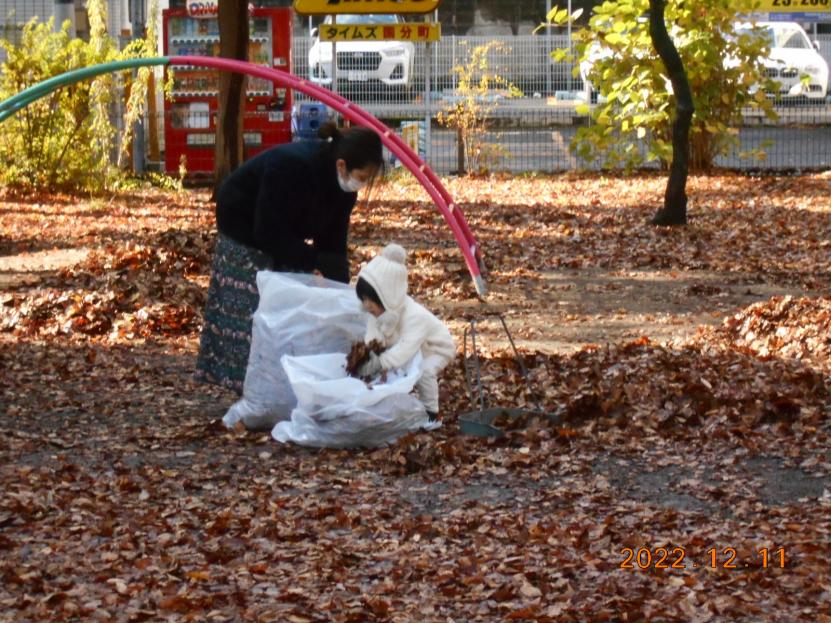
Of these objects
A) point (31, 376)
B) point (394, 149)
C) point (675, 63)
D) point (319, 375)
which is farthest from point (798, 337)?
point (675, 63)

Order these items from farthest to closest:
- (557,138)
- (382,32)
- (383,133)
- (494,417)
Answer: (557,138)
(382,32)
(383,133)
(494,417)

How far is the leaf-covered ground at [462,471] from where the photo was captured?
5.02 metres

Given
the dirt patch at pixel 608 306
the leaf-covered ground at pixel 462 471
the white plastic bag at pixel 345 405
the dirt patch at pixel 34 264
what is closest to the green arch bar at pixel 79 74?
the leaf-covered ground at pixel 462 471

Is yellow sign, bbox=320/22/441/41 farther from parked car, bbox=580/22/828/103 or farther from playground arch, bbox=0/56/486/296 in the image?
playground arch, bbox=0/56/486/296

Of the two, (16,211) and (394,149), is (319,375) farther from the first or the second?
(16,211)

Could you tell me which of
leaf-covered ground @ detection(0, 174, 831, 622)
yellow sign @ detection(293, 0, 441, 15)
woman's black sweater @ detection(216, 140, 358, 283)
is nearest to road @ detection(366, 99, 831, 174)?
yellow sign @ detection(293, 0, 441, 15)

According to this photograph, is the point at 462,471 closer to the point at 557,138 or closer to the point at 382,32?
the point at 382,32

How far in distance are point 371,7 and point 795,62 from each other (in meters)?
10.3

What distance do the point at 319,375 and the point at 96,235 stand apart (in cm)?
821

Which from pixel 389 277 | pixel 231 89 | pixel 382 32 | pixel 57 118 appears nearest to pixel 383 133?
pixel 389 277

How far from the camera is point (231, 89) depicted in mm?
15195

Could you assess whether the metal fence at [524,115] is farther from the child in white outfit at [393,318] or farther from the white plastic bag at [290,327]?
the child in white outfit at [393,318]

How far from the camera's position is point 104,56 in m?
17.9
